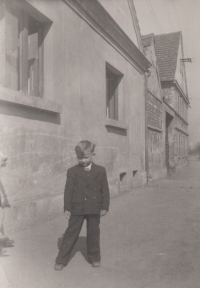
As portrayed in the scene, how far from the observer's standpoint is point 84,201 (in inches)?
143

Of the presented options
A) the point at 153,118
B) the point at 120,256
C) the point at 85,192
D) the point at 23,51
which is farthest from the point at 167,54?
the point at 85,192

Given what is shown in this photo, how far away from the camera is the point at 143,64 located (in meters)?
12.4

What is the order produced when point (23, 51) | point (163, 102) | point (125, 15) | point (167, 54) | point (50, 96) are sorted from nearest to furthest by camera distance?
1. point (23, 51)
2. point (50, 96)
3. point (125, 15)
4. point (163, 102)
5. point (167, 54)

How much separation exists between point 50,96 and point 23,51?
93 cm

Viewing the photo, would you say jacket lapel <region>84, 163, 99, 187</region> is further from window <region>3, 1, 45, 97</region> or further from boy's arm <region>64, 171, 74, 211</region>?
window <region>3, 1, 45, 97</region>

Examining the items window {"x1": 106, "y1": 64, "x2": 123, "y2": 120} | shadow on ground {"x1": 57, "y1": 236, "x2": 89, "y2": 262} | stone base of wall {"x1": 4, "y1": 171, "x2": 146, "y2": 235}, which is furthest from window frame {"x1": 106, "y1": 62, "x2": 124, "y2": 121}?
shadow on ground {"x1": 57, "y1": 236, "x2": 89, "y2": 262}

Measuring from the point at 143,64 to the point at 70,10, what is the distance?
5.94 metres

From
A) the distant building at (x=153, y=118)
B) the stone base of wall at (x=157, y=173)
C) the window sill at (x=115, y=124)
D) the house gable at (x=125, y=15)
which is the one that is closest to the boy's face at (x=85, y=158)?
the window sill at (x=115, y=124)

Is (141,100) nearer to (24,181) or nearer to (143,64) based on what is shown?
(143,64)

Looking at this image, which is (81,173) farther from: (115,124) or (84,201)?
(115,124)

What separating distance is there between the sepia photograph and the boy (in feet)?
0.04

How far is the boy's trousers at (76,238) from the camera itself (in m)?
3.58

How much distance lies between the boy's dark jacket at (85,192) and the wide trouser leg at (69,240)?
0.26ft

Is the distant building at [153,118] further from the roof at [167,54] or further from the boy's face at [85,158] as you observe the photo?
the boy's face at [85,158]
